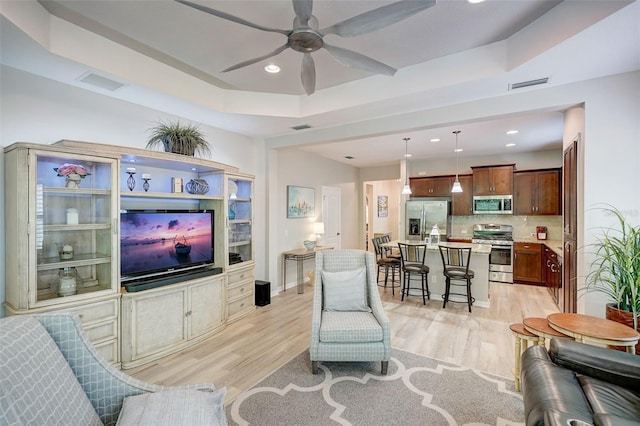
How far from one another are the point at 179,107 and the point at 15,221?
193 cm

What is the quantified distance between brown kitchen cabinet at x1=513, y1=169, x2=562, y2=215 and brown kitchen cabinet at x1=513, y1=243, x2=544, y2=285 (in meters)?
0.75

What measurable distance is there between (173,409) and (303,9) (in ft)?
7.09

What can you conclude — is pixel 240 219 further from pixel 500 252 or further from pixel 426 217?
pixel 500 252

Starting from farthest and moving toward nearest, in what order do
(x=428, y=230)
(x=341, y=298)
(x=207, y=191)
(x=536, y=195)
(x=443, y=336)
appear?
(x=428, y=230) < (x=536, y=195) < (x=207, y=191) < (x=443, y=336) < (x=341, y=298)

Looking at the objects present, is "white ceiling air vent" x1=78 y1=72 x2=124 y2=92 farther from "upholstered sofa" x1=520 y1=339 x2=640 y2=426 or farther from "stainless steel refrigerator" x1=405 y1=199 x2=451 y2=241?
"stainless steel refrigerator" x1=405 y1=199 x2=451 y2=241

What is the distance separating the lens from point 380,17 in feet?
5.63

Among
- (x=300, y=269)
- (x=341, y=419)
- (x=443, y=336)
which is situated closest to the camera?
(x=341, y=419)

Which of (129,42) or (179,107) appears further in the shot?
(179,107)

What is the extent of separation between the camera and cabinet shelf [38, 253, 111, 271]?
8.18 feet

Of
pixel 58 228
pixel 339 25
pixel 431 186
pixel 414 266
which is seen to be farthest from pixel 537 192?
pixel 58 228

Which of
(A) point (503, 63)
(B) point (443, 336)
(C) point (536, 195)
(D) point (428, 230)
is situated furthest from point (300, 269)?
(C) point (536, 195)

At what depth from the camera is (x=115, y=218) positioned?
2.79 m

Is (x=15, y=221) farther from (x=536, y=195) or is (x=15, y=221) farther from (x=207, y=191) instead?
(x=536, y=195)

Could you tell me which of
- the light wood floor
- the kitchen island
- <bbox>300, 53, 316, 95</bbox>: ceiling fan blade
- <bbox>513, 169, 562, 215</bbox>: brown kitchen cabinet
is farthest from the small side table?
<bbox>513, 169, 562, 215</bbox>: brown kitchen cabinet
